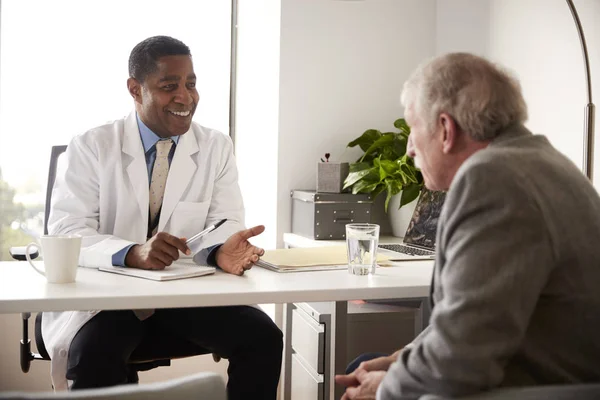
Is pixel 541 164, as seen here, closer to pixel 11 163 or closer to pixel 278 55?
pixel 278 55

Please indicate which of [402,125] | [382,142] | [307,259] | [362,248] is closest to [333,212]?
[382,142]

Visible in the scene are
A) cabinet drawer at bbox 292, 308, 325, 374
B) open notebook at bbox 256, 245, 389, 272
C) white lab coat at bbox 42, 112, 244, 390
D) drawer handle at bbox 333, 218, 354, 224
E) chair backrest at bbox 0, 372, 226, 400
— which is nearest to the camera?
chair backrest at bbox 0, 372, 226, 400

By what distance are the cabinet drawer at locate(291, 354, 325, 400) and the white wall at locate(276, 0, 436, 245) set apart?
0.82 m

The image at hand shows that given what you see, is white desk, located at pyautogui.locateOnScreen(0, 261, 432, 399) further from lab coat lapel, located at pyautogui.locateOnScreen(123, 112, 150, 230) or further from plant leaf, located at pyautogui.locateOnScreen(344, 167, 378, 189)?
plant leaf, located at pyautogui.locateOnScreen(344, 167, 378, 189)

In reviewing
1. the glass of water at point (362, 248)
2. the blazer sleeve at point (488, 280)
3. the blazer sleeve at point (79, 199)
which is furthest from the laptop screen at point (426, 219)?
the blazer sleeve at point (488, 280)

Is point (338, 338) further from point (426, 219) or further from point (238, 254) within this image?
point (426, 219)

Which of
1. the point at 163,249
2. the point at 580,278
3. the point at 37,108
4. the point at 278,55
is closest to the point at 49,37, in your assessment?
the point at 37,108

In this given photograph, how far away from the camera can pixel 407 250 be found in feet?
7.48

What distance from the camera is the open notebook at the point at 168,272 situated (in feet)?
5.47

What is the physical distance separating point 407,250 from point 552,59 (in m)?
0.87

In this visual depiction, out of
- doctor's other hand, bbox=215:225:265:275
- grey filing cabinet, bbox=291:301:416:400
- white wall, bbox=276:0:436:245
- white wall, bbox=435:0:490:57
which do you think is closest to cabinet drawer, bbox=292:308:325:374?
grey filing cabinet, bbox=291:301:416:400

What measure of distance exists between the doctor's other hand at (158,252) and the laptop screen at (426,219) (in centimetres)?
90

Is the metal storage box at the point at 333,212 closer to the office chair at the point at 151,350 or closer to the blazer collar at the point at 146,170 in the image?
the blazer collar at the point at 146,170

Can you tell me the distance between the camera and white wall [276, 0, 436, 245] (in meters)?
3.13
